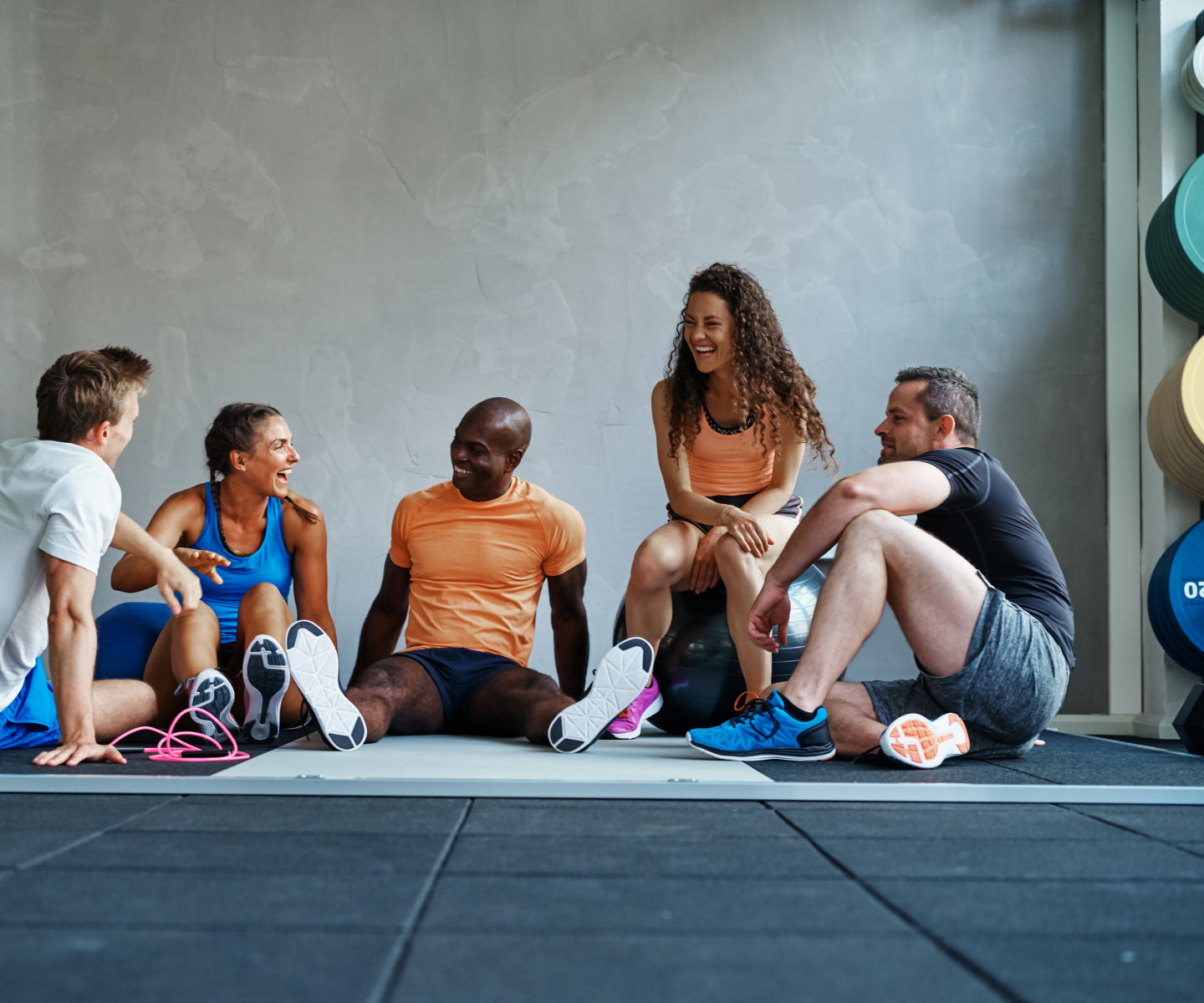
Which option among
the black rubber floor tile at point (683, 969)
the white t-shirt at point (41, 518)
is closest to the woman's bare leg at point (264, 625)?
the white t-shirt at point (41, 518)

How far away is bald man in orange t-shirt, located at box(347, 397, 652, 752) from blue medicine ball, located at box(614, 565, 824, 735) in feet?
0.88

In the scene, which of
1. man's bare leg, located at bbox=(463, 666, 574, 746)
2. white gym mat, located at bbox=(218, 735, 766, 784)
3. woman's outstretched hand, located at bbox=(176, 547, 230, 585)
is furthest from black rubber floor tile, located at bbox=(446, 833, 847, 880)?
woman's outstretched hand, located at bbox=(176, 547, 230, 585)

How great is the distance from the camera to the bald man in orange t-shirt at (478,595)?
287cm

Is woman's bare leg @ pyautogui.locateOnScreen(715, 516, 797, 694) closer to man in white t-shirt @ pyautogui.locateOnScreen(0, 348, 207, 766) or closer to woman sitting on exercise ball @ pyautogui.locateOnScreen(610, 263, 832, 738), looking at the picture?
woman sitting on exercise ball @ pyautogui.locateOnScreen(610, 263, 832, 738)

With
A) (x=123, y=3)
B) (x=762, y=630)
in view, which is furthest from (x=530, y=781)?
(x=123, y=3)

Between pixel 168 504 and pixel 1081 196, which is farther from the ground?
pixel 1081 196

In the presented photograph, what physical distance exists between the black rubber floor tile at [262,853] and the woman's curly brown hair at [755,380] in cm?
212

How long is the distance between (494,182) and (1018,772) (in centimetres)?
313

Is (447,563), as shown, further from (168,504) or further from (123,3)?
(123,3)

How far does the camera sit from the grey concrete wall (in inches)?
167

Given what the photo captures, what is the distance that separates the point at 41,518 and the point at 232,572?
102 cm

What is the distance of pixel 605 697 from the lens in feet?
7.98

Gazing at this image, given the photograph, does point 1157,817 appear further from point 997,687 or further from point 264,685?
point 264,685

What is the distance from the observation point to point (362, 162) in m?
4.31
